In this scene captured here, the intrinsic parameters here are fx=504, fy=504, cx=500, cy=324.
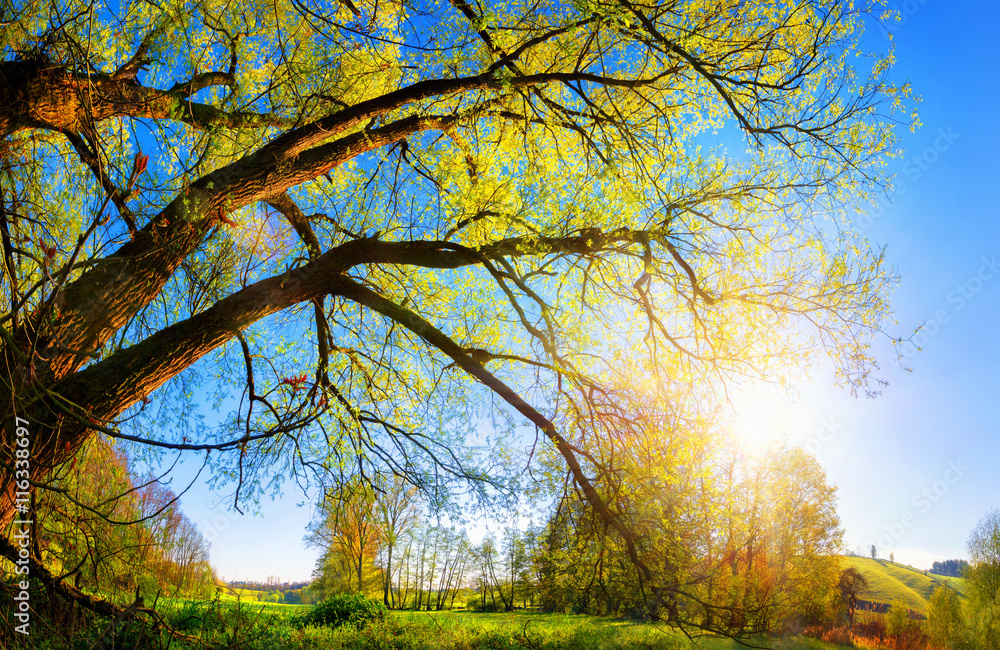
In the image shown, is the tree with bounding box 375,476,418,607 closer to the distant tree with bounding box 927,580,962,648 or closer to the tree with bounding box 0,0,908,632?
the tree with bounding box 0,0,908,632

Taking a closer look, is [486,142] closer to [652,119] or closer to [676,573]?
[652,119]

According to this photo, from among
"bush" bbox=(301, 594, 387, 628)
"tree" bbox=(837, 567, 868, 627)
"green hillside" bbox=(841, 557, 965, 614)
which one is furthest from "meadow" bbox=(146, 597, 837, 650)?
"green hillside" bbox=(841, 557, 965, 614)

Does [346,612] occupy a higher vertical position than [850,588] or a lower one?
higher

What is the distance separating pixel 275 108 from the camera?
186 inches

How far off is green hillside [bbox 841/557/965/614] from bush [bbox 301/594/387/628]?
21615 mm

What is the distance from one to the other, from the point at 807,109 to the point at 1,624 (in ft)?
23.7

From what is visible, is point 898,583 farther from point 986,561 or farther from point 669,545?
point 669,545

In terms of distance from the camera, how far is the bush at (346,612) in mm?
10928

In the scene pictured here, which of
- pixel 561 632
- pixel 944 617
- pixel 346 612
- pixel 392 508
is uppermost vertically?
pixel 392 508

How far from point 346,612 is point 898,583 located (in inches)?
1639

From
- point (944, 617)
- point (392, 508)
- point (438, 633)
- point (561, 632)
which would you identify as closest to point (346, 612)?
point (438, 633)

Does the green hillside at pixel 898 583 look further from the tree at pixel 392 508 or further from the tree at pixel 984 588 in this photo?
the tree at pixel 392 508

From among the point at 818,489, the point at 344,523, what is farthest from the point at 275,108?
the point at 818,489

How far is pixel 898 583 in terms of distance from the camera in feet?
117
